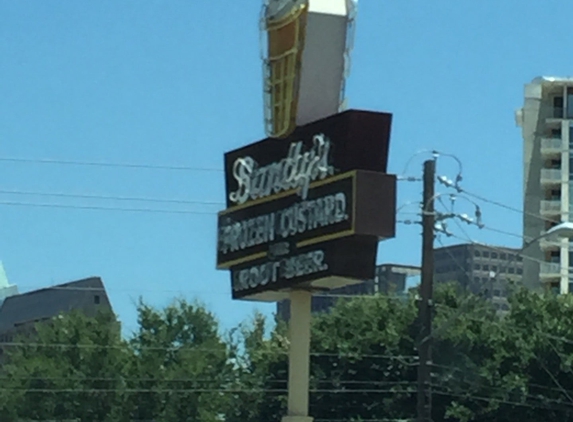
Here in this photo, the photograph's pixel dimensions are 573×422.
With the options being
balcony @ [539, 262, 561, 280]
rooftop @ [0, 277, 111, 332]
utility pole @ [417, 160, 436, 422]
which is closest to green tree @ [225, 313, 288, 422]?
utility pole @ [417, 160, 436, 422]

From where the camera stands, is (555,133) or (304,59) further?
(555,133)

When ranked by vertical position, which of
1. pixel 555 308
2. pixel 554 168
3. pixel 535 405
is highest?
pixel 554 168

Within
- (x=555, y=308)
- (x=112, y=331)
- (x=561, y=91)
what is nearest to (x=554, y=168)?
(x=561, y=91)

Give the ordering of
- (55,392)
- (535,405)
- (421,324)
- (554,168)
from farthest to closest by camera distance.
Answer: (554,168), (55,392), (535,405), (421,324)

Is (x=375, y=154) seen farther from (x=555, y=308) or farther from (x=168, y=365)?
(x=168, y=365)

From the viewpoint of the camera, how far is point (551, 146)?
129m

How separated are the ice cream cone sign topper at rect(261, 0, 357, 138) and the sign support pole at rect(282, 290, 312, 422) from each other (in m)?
3.25

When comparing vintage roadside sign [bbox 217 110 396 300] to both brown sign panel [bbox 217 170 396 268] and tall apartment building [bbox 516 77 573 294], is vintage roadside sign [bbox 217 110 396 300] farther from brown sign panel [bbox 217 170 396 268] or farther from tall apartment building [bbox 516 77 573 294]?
tall apartment building [bbox 516 77 573 294]

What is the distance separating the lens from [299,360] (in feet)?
98.9

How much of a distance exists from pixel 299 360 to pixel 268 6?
22.8 feet

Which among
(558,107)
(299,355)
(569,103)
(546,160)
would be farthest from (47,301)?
(299,355)

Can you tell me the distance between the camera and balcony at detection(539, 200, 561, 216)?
409 ft

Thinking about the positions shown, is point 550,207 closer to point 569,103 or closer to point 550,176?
point 550,176

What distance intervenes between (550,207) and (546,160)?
547cm
